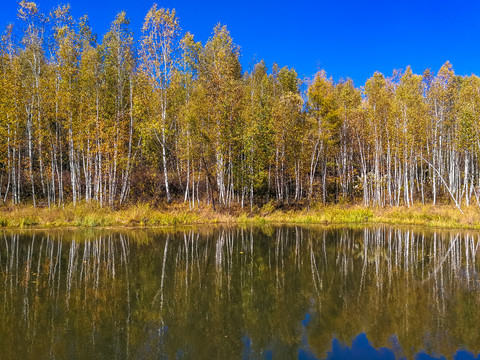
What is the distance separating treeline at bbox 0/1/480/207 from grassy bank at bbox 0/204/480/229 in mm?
1923

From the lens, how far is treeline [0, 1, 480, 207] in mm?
27047

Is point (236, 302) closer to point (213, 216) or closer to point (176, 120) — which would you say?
point (213, 216)

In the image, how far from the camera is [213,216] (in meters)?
27.3

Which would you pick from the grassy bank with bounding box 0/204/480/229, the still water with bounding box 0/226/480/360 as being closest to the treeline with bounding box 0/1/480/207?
the grassy bank with bounding box 0/204/480/229

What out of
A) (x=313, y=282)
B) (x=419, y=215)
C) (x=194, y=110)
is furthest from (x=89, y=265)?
(x=419, y=215)

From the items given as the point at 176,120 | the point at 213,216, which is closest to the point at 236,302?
the point at 213,216

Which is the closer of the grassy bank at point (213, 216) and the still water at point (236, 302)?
the still water at point (236, 302)

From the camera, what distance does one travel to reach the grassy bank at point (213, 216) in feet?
74.9

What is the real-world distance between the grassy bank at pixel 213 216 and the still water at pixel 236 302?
6.83m

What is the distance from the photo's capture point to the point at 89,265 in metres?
12.4

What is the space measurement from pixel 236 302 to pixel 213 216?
741 inches

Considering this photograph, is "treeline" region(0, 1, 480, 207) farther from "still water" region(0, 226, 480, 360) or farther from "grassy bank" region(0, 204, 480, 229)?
"still water" region(0, 226, 480, 360)

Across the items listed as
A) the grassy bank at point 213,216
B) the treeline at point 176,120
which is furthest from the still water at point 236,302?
the treeline at point 176,120

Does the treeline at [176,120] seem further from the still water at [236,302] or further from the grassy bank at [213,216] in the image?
the still water at [236,302]
